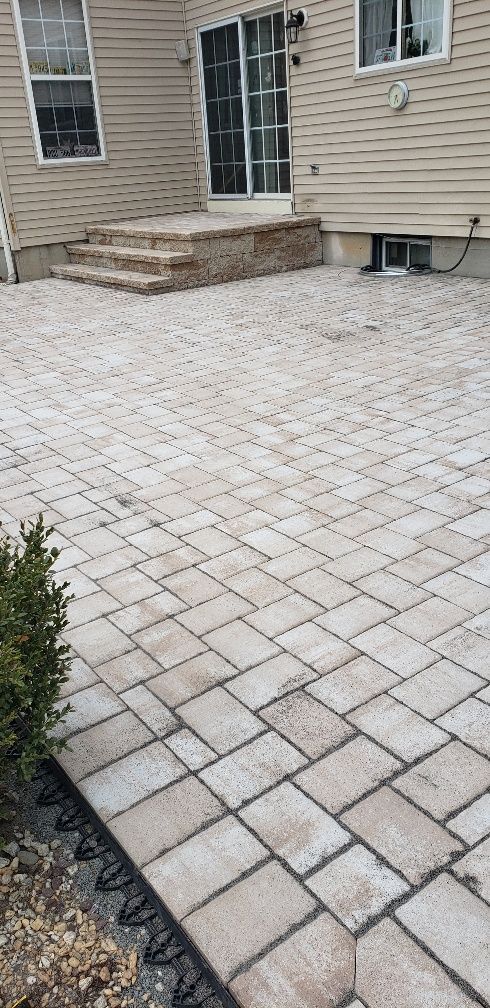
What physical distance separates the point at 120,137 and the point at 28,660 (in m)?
9.60

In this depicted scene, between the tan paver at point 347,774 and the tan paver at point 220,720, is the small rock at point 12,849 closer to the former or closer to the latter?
the tan paver at point 220,720

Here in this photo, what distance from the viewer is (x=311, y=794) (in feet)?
6.31

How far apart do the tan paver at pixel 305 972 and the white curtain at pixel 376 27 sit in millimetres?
7883

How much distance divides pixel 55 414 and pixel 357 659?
3.05 m

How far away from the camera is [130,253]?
8898mm

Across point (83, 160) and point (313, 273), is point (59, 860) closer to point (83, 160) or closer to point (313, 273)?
point (313, 273)

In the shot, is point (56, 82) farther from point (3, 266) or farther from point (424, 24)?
point (424, 24)

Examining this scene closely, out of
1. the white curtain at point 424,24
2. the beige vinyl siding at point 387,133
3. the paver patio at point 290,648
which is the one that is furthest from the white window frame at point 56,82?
the paver patio at point 290,648

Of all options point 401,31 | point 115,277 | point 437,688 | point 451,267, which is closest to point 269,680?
point 437,688

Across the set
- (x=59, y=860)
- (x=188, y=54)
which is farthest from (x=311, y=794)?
(x=188, y=54)

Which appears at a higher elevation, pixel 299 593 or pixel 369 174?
pixel 369 174

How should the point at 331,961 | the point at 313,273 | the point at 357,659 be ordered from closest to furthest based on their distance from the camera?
the point at 331,961 < the point at 357,659 < the point at 313,273

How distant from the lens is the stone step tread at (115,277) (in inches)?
326

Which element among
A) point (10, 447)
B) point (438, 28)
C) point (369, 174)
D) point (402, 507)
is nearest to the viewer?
point (402, 507)
